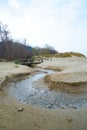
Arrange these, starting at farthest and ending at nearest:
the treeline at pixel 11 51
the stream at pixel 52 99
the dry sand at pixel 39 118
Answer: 1. the treeline at pixel 11 51
2. the stream at pixel 52 99
3. the dry sand at pixel 39 118

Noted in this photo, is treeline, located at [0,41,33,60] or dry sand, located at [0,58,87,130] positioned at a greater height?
treeline, located at [0,41,33,60]

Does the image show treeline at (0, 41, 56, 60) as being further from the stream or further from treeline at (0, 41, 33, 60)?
the stream

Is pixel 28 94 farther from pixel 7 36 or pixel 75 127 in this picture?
pixel 7 36

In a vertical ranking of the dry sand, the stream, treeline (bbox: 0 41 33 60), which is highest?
treeline (bbox: 0 41 33 60)

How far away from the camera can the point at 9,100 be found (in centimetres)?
1005

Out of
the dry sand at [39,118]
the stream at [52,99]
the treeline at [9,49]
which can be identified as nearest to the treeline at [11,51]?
the treeline at [9,49]

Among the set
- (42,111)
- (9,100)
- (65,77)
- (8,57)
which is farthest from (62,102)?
(8,57)

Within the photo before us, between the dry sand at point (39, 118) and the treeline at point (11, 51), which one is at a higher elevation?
the treeline at point (11, 51)

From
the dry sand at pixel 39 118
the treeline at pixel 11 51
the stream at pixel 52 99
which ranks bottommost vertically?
the stream at pixel 52 99

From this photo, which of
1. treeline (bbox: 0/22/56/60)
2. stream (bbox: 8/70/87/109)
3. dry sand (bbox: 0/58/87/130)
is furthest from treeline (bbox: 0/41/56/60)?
dry sand (bbox: 0/58/87/130)

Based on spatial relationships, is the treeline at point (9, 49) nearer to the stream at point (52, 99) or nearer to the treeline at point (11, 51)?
the treeline at point (11, 51)

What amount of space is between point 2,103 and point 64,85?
4806 mm

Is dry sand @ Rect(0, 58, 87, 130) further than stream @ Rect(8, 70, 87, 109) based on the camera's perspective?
No

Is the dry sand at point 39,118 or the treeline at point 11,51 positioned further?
the treeline at point 11,51
